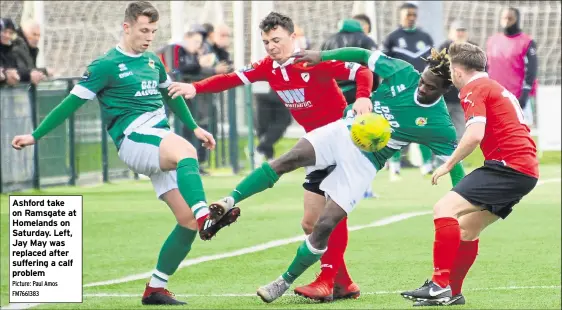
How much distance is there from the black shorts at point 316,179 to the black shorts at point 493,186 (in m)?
0.97

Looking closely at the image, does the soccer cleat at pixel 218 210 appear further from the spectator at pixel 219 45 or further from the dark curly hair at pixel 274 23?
the spectator at pixel 219 45

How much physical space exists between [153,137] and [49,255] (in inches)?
40.1

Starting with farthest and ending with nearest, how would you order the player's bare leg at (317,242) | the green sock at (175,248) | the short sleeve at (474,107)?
1. the green sock at (175,248)
2. the player's bare leg at (317,242)
3. the short sleeve at (474,107)

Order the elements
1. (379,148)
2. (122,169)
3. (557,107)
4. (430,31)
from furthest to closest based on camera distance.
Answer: (557,107) < (430,31) < (122,169) < (379,148)

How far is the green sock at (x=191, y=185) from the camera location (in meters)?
9.10

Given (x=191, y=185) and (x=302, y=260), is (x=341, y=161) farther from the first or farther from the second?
(x=191, y=185)

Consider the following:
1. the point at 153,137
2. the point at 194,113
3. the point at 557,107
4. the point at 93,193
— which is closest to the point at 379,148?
the point at 153,137

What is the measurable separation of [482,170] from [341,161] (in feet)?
3.08

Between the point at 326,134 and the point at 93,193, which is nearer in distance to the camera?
the point at 326,134

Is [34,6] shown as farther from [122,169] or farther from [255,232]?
[255,232]

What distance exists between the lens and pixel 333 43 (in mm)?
16719

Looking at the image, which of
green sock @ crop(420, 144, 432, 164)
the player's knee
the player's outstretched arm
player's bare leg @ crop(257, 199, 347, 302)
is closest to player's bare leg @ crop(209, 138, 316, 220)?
player's bare leg @ crop(257, 199, 347, 302)

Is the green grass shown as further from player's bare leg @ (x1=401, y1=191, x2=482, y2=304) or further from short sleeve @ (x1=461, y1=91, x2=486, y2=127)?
short sleeve @ (x1=461, y1=91, x2=486, y2=127)
